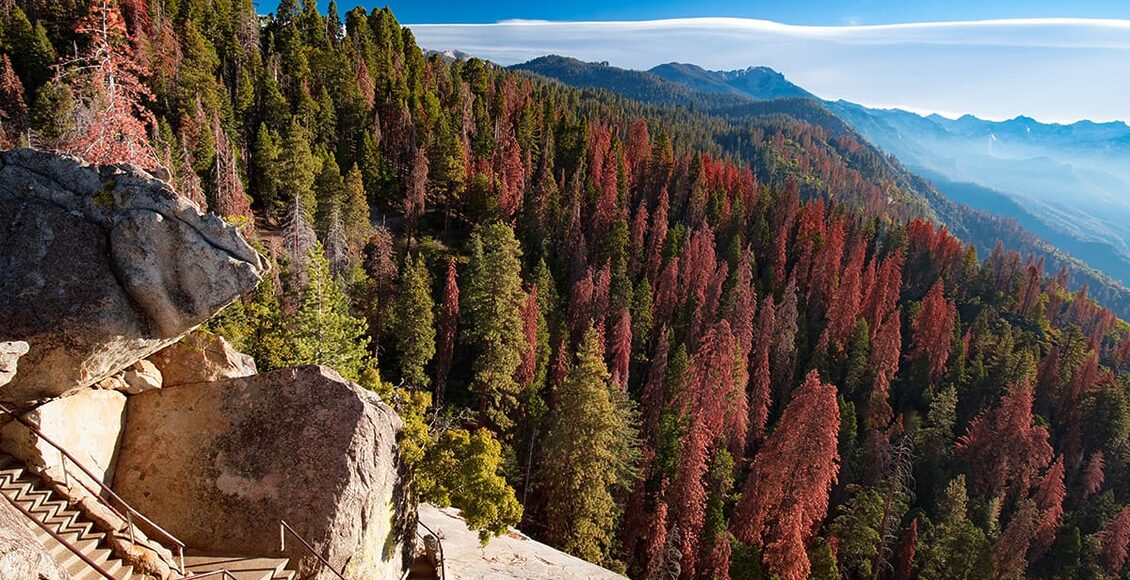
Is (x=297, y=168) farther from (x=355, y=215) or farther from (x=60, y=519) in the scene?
(x=60, y=519)

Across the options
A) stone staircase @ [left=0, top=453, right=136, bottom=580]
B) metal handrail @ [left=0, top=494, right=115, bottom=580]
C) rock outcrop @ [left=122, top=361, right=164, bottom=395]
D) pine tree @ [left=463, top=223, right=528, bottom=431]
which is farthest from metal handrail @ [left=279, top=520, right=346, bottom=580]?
pine tree @ [left=463, top=223, right=528, bottom=431]

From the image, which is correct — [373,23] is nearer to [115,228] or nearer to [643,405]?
[643,405]

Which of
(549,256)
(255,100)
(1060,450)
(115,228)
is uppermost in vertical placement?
(255,100)

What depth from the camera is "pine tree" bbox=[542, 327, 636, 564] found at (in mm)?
36375

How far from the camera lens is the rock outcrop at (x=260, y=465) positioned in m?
15.2

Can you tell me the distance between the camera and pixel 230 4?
88688 millimetres

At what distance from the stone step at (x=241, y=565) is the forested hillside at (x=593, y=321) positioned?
16.0ft

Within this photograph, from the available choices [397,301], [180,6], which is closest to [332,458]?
[397,301]

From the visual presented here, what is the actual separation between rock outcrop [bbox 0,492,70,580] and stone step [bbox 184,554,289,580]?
18.2 ft

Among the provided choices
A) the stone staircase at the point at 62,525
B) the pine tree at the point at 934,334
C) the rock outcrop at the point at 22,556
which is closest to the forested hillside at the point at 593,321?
the pine tree at the point at 934,334

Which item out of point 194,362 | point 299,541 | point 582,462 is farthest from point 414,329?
point 299,541

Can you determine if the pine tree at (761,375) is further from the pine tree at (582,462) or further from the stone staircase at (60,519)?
the stone staircase at (60,519)

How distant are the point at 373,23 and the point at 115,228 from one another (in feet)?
397

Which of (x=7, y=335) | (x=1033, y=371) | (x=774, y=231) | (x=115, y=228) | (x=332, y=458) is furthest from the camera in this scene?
(x=774, y=231)
